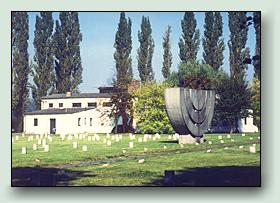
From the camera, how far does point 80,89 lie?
695 cm

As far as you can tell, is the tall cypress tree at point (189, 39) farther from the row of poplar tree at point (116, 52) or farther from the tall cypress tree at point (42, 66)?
the tall cypress tree at point (42, 66)

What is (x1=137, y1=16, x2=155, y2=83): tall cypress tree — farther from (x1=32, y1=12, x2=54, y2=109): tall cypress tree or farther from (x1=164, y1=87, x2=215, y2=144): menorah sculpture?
(x1=32, y1=12, x2=54, y2=109): tall cypress tree

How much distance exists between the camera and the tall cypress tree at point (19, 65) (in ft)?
22.1

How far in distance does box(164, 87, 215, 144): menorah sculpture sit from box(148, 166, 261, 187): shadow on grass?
419mm

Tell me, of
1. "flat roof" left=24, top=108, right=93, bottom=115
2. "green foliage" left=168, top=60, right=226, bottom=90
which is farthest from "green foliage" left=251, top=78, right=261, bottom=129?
"flat roof" left=24, top=108, right=93, bottom=115

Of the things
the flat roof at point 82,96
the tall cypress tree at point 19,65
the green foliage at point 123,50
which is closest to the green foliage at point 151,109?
the green foliage at point 123,50

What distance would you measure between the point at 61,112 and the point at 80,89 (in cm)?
33

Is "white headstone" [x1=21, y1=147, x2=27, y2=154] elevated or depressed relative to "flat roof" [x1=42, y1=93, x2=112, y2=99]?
depressed

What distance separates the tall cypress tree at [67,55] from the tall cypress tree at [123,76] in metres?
0.42

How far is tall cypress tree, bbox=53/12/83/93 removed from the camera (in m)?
6.89

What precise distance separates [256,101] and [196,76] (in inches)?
28.2

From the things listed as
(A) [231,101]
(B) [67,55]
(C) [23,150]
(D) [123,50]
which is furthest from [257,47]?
(C) [23,150]

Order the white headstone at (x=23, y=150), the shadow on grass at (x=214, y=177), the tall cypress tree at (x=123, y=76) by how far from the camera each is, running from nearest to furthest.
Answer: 1. the shadow on grass at (x=214, y=177)
2. the white headstone at (x=23, y=150)
3. the tall cypress tree at (x=123, y=76)

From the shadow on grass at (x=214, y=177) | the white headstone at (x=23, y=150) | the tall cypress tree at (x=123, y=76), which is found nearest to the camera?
the shadow on grass at (x=214, y=177)
